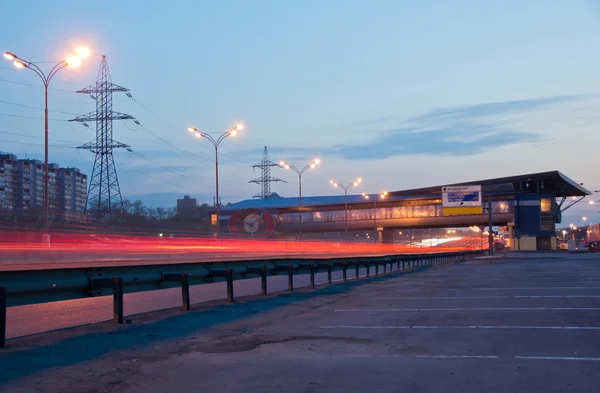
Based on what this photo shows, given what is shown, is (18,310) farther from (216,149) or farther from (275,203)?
(275,203)

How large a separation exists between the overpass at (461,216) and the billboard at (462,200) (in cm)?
2088

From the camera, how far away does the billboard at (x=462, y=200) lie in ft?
249

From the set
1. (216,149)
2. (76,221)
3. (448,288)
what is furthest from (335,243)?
(448,288)

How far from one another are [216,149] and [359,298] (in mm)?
37280

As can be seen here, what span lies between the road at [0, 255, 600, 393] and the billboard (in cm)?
6391

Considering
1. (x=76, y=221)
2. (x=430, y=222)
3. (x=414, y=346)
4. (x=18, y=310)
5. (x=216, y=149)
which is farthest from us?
(x=430, y=222)

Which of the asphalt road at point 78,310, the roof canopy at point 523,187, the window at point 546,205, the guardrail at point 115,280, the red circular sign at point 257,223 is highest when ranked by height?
the roof canopy at point 523,187

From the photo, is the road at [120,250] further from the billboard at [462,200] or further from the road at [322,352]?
the billboard at [462,200]

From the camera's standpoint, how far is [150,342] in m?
9.11

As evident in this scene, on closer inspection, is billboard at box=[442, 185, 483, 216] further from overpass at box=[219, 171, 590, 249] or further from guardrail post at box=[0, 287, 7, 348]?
guardrail post at box=[0, 287, 7, 348]

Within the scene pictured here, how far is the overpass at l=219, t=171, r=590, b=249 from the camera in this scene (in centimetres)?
9756

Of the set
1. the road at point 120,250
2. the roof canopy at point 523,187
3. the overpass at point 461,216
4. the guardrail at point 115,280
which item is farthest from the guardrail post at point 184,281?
the roof canopy at point 523,187

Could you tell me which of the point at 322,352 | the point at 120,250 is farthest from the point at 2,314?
the point at 120,250

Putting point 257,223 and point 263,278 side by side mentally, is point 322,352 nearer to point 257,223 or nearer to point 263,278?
point 263,278
